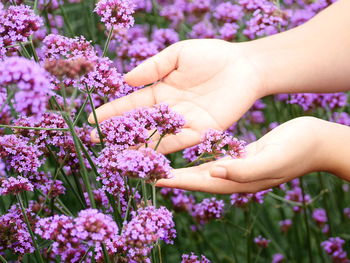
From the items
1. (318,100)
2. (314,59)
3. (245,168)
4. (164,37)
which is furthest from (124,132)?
(164,37)

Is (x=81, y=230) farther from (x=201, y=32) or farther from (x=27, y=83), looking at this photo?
(x=201, y=32)

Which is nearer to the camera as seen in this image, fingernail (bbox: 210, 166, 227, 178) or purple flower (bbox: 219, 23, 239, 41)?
fingernail (bbox: 210, 166, 227, 178)

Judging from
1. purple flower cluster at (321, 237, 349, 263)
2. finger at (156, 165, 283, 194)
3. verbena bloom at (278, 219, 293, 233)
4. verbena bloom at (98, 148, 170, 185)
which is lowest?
purple flower cluster at (321, 237, 349, 263)

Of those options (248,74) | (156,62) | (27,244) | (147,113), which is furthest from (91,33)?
(27,244)

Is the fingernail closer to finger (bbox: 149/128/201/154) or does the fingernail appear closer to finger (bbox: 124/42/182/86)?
finger (bbox: 149/128/201/154)

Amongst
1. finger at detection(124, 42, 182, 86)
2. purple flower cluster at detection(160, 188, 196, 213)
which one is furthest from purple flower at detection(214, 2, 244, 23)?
purple flower cluster at detection(160, 188, 196, 213)

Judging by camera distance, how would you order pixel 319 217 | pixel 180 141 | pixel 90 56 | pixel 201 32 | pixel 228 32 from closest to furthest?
pixel 90 56, pixel 180 141, pixel 319 217, pixel 228 32, pixel 201 32

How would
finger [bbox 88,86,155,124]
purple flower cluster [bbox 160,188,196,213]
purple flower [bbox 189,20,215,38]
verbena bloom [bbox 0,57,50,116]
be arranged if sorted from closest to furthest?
verbena bloom [bbox 0,57,50,116], finger [bbox 88,86,155,124], purple flower cluster [bbox 160,188,196,213], purple flower [bbox 189,20,215,38]
